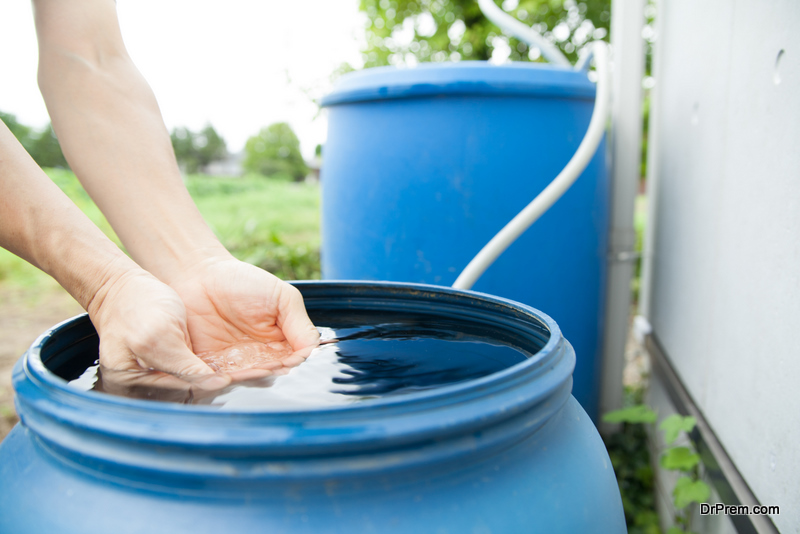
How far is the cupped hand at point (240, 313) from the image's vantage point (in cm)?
101

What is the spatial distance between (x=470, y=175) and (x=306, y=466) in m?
1.18

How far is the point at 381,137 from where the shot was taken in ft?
5.32

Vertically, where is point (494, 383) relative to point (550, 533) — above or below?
above

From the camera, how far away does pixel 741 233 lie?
1123 millimetres

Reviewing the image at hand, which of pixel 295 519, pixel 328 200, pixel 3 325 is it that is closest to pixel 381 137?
pixel 328 200

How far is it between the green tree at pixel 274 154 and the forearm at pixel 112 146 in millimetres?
36922

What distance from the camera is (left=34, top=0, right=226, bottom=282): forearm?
107 centimetres

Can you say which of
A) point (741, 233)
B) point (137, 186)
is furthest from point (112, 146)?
point (741, 233)

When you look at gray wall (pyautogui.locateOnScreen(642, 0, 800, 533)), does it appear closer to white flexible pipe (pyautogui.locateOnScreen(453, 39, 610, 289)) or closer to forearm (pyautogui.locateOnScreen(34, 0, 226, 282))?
white flexible pipe (pyautogui.locateOnScreen(453, 39, 610, 289))

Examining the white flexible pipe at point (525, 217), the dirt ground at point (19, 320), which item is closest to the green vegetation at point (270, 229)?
the dirt ground at point (19, 320)

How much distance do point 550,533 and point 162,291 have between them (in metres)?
0.66

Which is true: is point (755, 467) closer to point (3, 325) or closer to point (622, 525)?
point (622, 525)

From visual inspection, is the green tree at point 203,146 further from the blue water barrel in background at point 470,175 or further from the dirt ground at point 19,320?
the blue water barrel in background at point 470,175

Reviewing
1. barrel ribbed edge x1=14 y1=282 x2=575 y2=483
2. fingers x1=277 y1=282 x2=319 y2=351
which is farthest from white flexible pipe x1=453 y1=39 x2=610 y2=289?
barrel ribbed edge x1=14 y1=282 x2=575 y2=483
